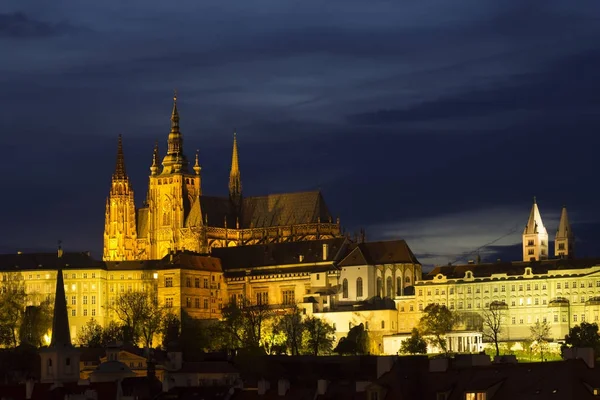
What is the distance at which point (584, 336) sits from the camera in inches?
7234

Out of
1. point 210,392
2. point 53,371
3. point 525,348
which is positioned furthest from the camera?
point 525,348

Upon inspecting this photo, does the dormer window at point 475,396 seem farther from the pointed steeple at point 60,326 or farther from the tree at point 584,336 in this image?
the tree at point 584,336

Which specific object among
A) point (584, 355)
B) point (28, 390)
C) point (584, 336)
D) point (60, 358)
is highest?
point (584, 336)

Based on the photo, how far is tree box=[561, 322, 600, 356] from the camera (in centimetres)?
17875

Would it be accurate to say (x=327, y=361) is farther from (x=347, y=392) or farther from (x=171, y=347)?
(x=347, y=392)

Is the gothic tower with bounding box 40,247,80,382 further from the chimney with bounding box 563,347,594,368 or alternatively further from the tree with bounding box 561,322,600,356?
the tree with bounding box 561,322,600,356

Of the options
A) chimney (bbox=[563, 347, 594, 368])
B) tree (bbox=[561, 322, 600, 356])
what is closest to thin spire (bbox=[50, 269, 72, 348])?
chimney (bbox=[563, 347, 594, 368])

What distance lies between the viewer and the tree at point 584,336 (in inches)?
7037

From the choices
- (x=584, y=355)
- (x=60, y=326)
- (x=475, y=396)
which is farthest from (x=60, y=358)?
(x=475, y=396)

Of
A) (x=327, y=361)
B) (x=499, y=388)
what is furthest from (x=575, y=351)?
(x=327, y=361)

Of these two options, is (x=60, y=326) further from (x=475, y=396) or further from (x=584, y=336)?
(x=584, y=336)

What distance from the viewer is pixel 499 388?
74562 mm

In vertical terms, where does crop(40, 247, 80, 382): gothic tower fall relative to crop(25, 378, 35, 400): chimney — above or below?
above

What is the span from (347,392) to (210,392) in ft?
48.7
